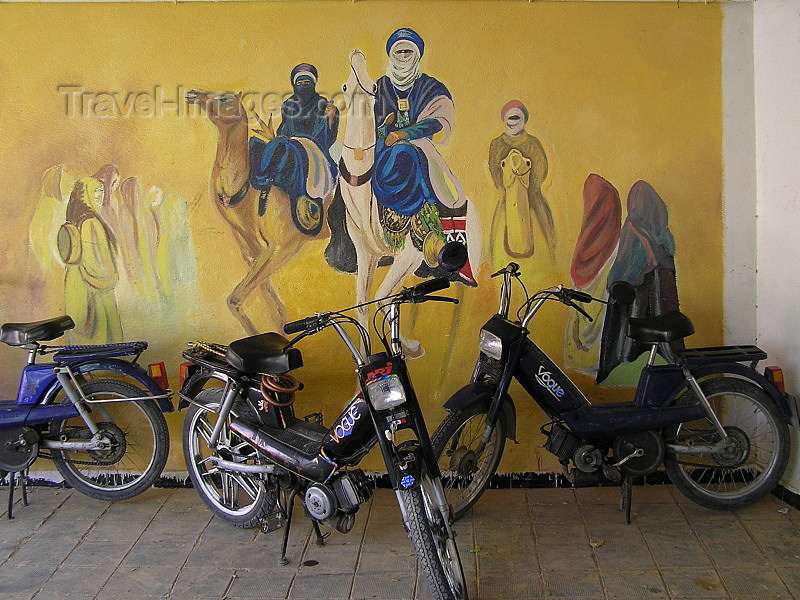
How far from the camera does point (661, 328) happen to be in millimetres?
4430

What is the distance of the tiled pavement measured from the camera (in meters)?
3.88

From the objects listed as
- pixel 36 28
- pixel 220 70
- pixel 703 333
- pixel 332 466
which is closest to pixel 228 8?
pixel 220 70

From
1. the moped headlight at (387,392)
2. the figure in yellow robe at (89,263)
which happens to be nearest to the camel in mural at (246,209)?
the figure in yellow robe at (89,263)

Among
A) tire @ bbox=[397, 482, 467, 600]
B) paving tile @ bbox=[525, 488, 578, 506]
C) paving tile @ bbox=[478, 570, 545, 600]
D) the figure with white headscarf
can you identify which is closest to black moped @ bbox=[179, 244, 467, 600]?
tire @ bbox=[397, 482, 467, 600]

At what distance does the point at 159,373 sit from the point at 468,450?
6.58 ft

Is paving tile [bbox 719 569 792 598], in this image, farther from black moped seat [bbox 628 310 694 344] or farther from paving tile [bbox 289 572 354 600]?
paving tile [bbox 289 572 354 600]

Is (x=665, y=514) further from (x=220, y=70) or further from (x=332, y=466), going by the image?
(x=220, y=70)

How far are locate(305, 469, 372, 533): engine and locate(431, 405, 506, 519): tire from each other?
1.90 ft

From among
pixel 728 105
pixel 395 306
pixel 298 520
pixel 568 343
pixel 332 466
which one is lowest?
pixel 298 520

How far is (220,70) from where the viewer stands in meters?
4.90

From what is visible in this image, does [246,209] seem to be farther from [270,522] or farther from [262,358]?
[270,522]

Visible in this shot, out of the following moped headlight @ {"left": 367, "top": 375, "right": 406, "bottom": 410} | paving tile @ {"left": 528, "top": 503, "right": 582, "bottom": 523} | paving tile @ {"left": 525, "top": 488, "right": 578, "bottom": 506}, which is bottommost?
paving tile @ {"left": 528, "top": 503, "right": 582, "bottom": 523}

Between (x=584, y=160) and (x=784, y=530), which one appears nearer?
(x=784, y=530)

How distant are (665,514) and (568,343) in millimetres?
1193
